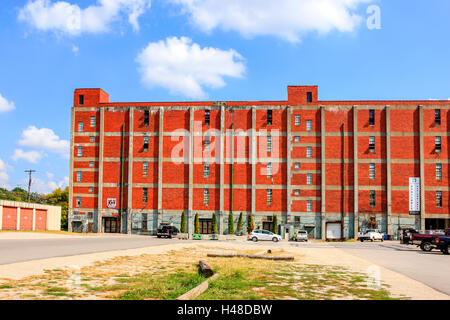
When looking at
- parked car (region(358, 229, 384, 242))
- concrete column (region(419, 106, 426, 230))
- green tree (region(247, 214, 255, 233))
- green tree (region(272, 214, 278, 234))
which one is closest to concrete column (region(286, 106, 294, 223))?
green tree (region(272, 214, 278, 234))

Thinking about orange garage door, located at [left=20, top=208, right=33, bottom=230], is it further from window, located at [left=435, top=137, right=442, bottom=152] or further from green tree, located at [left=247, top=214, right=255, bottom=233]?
window, located at [left=435, top=137, right=442, bottom=152]

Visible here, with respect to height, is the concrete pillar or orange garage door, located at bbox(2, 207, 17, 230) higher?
the concrete pillar

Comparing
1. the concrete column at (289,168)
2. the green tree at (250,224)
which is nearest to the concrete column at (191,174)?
the green tree at (250,224)

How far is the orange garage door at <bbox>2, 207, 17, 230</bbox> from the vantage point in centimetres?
6109

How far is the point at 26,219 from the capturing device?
67312 mm

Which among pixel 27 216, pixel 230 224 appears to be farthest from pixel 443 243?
pixel 27 216

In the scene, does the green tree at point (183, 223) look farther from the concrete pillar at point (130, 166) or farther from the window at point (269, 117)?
the window at point (269, 117)

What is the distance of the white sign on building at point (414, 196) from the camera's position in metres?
65.6

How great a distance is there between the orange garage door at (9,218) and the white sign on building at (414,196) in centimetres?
5681

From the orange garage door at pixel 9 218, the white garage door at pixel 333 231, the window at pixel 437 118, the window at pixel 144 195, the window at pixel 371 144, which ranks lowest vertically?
the white garage door at pixel 333 231

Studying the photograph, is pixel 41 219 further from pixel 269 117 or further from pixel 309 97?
pixel 309 97

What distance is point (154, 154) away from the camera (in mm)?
70688

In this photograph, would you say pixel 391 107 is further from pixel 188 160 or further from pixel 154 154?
pixel 154 154
